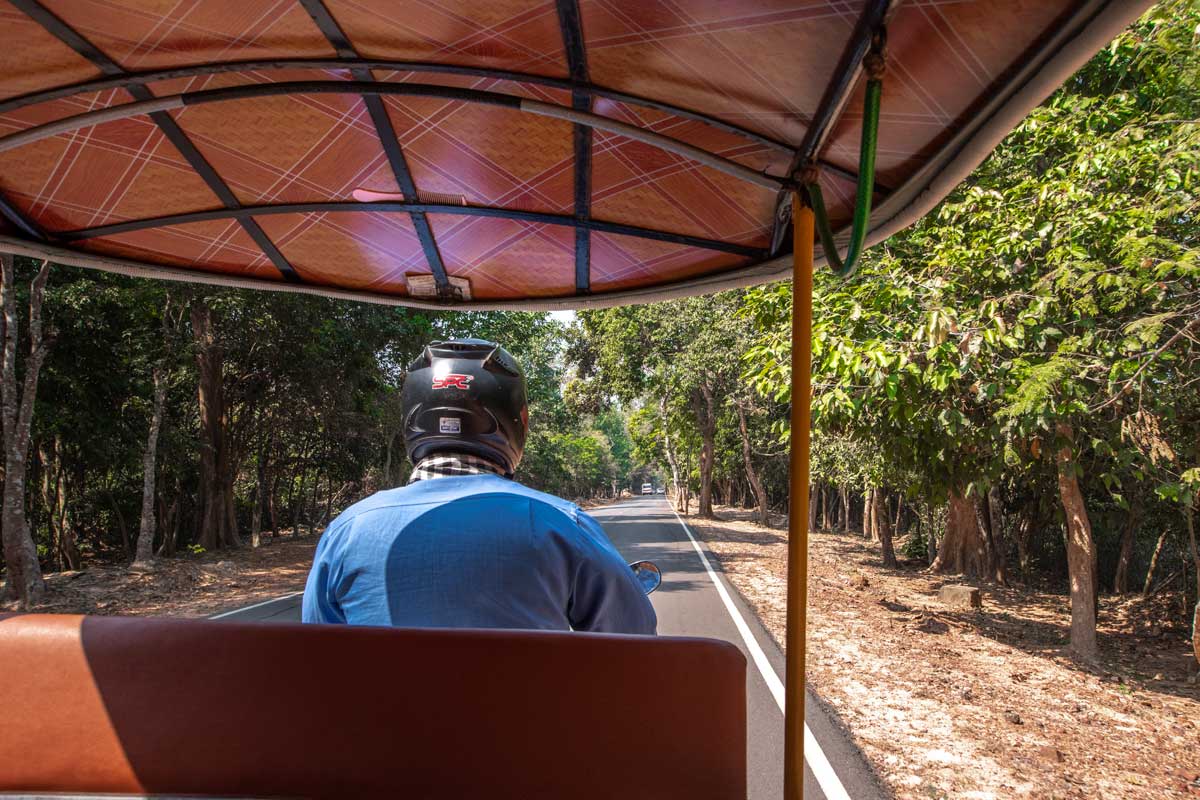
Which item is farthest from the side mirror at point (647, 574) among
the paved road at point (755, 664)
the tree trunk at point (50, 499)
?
the tree trunk at point (50, 499)

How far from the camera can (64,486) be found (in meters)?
Answer: 16.2

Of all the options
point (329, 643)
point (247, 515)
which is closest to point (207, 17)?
point (329, 643)

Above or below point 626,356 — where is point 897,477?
below

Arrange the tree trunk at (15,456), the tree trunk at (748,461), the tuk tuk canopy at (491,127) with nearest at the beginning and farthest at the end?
the tuk tuk canopy at (491,127) → the tree trunk at (15,456) → the tree trunk at (748,461)

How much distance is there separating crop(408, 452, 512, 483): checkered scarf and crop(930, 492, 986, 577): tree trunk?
15.2 metres

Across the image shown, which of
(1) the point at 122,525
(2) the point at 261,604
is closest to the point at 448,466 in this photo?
(2) the point at 261,604

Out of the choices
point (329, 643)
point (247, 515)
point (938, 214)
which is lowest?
point (247, 515)

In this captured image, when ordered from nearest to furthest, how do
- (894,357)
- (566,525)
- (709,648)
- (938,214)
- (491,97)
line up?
(709,648)
(566,525)
(491,97)
(894,357)
(938,214)

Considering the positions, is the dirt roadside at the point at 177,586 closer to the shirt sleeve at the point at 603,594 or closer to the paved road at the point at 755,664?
the paved road at the point at 755,664

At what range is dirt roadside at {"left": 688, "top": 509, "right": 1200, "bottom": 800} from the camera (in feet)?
14.8

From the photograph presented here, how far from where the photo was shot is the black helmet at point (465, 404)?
6.97 ft

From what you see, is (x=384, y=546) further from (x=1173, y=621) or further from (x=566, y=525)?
(x=1173, y=621)

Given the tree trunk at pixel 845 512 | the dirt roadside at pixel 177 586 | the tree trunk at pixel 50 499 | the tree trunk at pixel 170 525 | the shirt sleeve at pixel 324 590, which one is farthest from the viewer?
the tree trunk at pixel 845 512

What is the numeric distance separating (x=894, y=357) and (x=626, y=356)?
21.6 meters
